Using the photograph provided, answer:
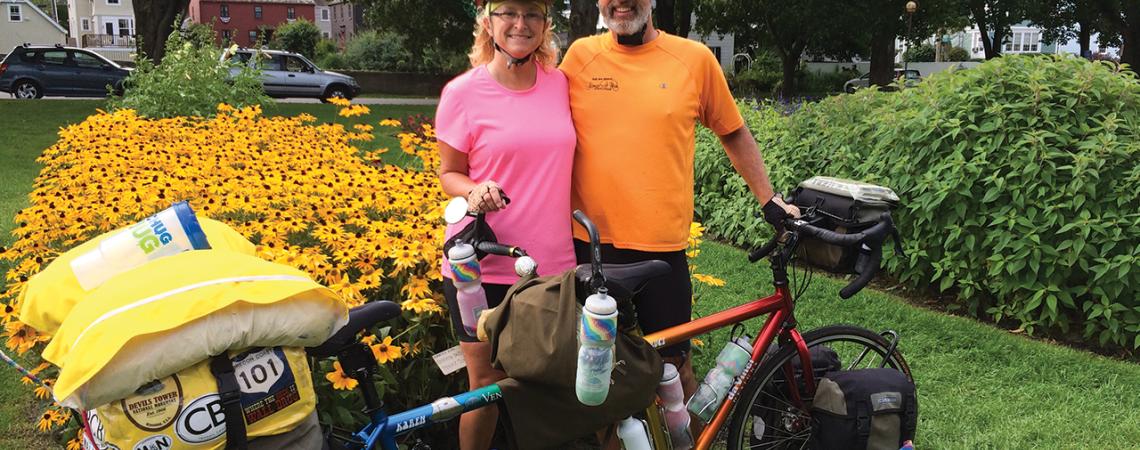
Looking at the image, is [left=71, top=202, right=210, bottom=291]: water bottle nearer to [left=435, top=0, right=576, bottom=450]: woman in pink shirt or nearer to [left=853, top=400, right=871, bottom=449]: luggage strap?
[left=435, top=0, right=576, bottom=450]: woman in pink shirt

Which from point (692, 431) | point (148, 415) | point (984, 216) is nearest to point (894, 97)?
point (984, 216)

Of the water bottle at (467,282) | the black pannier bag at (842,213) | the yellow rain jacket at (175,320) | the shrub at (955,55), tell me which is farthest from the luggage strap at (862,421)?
the shrub at (955,55)

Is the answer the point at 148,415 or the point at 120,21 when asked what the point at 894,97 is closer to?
the point at 148,415

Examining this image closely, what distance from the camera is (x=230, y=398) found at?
5.97 feet

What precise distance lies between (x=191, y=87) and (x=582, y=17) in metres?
7.01

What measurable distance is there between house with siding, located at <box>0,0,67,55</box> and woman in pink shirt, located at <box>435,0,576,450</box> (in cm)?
6785

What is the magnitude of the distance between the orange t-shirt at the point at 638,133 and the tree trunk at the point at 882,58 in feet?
87.8

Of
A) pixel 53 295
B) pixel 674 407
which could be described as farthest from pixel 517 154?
pixel 53 295

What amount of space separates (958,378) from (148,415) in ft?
12.5

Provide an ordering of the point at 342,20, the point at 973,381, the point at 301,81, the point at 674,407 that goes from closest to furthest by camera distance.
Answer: the point at 674,407
the point at 973,381
the point at 301,81
the point at 342,20

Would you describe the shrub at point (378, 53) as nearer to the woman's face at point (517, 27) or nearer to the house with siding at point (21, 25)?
the woman's face at point (517, 27)

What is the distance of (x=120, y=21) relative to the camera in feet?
226

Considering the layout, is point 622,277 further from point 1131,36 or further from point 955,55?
point 955,55

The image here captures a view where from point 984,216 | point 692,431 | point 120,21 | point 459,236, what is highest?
point 120,21
